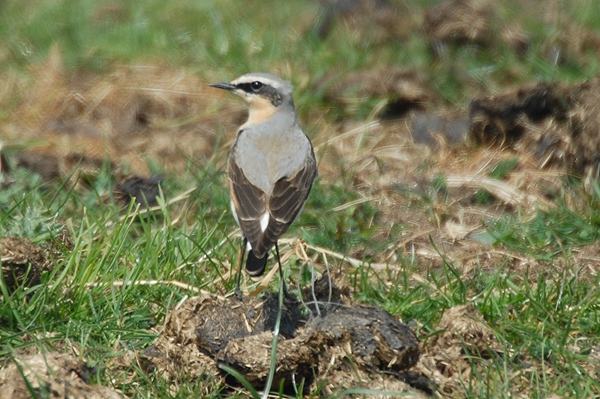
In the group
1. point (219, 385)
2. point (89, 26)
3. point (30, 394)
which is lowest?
point (89, 26)

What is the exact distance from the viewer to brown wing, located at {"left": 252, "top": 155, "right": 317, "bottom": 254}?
16.9ft

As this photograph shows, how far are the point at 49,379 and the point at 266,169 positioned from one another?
2.45 meters

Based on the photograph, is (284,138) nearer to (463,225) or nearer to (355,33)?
(463,225)

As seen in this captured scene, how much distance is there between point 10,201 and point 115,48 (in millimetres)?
4656

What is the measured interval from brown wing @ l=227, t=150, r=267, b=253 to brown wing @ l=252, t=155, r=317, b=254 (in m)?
0.06

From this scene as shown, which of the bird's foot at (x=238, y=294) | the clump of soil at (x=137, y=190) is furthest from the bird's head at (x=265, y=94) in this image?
the bird's foot at (x=238, y=294)

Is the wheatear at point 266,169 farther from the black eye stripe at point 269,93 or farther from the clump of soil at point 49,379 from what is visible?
the clump of soil at point 49,379

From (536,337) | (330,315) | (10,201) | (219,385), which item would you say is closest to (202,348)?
(219,385)

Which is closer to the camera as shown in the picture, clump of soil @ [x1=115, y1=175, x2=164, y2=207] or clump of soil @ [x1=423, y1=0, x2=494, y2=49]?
A: clump of soil @ [x1=115, y1=175, x2=164, y2=207]

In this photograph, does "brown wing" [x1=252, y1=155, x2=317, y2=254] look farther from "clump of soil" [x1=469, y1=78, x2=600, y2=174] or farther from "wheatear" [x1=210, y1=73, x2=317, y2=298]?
"clump of soil" [x1=469, y1=78, x2=600, y2=174]

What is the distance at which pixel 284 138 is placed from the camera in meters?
6.29

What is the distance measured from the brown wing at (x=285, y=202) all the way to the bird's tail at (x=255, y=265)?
0.05 meters

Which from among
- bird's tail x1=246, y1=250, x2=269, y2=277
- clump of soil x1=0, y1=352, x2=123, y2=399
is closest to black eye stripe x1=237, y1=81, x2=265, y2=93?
bird's tail x1=246, y1=250, x2=269, y2=277

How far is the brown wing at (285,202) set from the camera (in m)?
5.14
